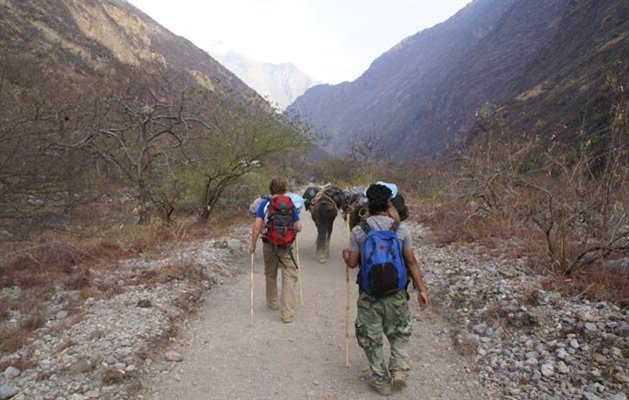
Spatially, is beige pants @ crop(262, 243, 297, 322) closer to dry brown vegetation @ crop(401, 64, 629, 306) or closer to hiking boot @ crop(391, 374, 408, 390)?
hiking boot @ crop(391, 374, 408, 390)

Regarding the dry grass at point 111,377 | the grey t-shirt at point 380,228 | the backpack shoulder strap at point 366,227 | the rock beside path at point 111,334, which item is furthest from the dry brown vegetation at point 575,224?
the dry grass at point 111,377

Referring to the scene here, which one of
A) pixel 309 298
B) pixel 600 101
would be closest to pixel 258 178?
pixel 309 298

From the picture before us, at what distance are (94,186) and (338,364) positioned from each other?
277 inches

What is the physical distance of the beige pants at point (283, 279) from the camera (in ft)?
20.2

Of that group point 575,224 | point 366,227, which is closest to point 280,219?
point 366,227

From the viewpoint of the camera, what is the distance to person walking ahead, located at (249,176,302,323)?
241 inches

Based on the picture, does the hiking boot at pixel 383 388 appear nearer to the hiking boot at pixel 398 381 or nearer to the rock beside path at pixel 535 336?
the hiking boot at pixel 398 381

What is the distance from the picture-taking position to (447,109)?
86562 mm

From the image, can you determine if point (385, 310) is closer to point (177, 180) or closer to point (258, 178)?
point (177, 180)

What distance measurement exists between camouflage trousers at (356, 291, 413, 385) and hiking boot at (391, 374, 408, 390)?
0.4 inches

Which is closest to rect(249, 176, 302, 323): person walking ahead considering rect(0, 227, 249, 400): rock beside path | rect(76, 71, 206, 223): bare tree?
rect(0, 227, 249, 400): rock beside path

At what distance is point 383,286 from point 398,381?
1.02 m

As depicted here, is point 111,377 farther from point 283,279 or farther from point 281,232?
point 281,232

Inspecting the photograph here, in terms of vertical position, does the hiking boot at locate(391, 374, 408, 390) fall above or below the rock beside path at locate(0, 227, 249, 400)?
below
